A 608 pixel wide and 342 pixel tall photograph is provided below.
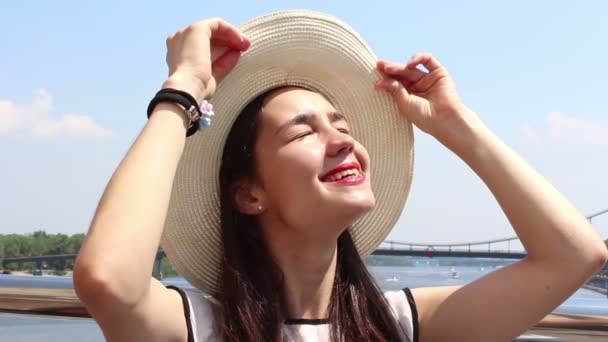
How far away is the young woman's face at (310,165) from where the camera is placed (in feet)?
6.39

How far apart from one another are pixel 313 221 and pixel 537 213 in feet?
1.96

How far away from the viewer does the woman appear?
1948 millimetres

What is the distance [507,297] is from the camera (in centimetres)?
207

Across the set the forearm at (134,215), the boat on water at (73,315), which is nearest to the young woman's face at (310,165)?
the forearm at (134,215)

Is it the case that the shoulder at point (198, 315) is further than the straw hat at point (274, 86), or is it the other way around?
the straw hat at point (274, 86)

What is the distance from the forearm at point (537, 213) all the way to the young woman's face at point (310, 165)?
0.37 meters

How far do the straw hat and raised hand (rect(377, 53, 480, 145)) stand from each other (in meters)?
0.04

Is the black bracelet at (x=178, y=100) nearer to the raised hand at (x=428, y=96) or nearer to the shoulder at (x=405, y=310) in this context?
the raised hand at (x=428, y=96)

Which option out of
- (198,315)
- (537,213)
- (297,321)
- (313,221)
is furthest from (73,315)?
(537,213)

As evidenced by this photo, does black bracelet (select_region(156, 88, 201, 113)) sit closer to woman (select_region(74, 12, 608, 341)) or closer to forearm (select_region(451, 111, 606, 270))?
woman (select_region(74, 12, 608, 341))

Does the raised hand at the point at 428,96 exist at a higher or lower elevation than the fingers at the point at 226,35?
lower

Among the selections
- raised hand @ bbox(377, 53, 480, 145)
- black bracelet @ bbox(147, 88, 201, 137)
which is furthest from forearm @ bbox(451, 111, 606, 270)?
black bracelet @ bbox(147, 88, 201, 137)

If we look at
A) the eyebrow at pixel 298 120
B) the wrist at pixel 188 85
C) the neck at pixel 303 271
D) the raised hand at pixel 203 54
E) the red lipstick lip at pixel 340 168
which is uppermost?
the raised hand at pixel 203 54

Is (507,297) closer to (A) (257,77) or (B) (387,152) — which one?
(B) (387,152)
